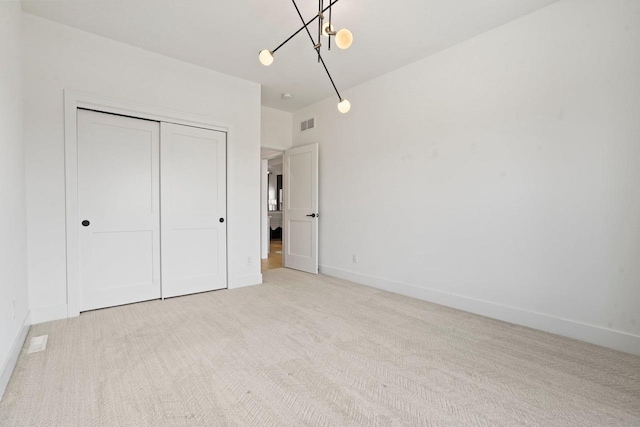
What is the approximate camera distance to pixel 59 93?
295cm

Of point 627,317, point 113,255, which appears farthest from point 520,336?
point 113,255

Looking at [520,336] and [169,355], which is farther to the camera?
[520,336]

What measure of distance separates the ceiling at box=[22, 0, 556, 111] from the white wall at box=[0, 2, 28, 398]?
2.19 feet

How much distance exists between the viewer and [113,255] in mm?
3303

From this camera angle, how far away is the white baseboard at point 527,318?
2.37m

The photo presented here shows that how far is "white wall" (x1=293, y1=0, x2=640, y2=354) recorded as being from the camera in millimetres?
2377

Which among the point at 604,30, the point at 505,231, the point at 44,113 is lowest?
the point at 505,231

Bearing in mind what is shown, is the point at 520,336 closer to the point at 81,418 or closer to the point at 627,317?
the point at 627,317

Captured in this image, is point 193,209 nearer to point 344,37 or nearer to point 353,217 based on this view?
point 353,217

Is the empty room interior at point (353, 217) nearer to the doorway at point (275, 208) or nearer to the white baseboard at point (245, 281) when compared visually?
the white baseboard at point (245, 281)

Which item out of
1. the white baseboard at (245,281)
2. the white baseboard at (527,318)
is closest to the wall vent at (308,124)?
the white baseboard at (245,281)

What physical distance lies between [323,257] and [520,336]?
2.97 meters

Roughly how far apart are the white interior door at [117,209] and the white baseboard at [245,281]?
905 millimetres

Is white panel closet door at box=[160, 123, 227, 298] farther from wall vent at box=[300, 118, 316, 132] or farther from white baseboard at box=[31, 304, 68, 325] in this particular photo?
wall vent at box=[300, 118, 316, 132]
